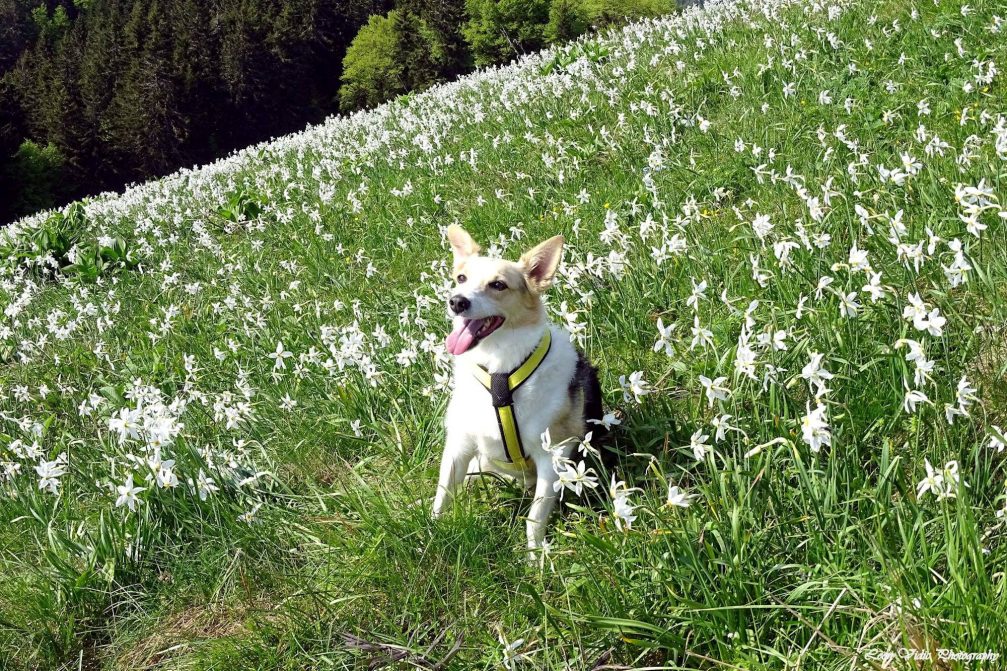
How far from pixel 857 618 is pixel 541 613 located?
0.98 metres

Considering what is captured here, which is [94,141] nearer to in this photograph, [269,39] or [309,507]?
[269,39]

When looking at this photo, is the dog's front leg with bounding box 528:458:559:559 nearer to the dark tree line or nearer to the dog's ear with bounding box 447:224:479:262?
the dog's ear with bounding box 447:224:479:262

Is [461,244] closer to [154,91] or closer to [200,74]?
[154,91]

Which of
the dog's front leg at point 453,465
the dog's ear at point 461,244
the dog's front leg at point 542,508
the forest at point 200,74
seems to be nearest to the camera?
the dog's front leg at point 542,508

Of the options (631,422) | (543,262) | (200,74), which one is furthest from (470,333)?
(200,74)

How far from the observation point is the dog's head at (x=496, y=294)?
3295mm

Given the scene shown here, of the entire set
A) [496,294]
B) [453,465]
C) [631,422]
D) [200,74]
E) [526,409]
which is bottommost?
[200,74]

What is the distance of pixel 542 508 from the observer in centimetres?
302

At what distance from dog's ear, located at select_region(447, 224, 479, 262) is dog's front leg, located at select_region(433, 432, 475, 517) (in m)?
1.09

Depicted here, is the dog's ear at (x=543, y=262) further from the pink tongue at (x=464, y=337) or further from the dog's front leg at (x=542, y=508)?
the dog's front leg at (x=542, y=508)

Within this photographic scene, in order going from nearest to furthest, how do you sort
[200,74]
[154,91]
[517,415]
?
[517,415], [154,91], [200,74]

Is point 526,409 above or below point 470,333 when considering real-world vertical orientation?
below

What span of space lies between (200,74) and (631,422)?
7053 cm

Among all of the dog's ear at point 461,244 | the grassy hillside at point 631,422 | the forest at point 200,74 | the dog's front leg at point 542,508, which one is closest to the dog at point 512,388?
the dog's front leg at point 542,508
